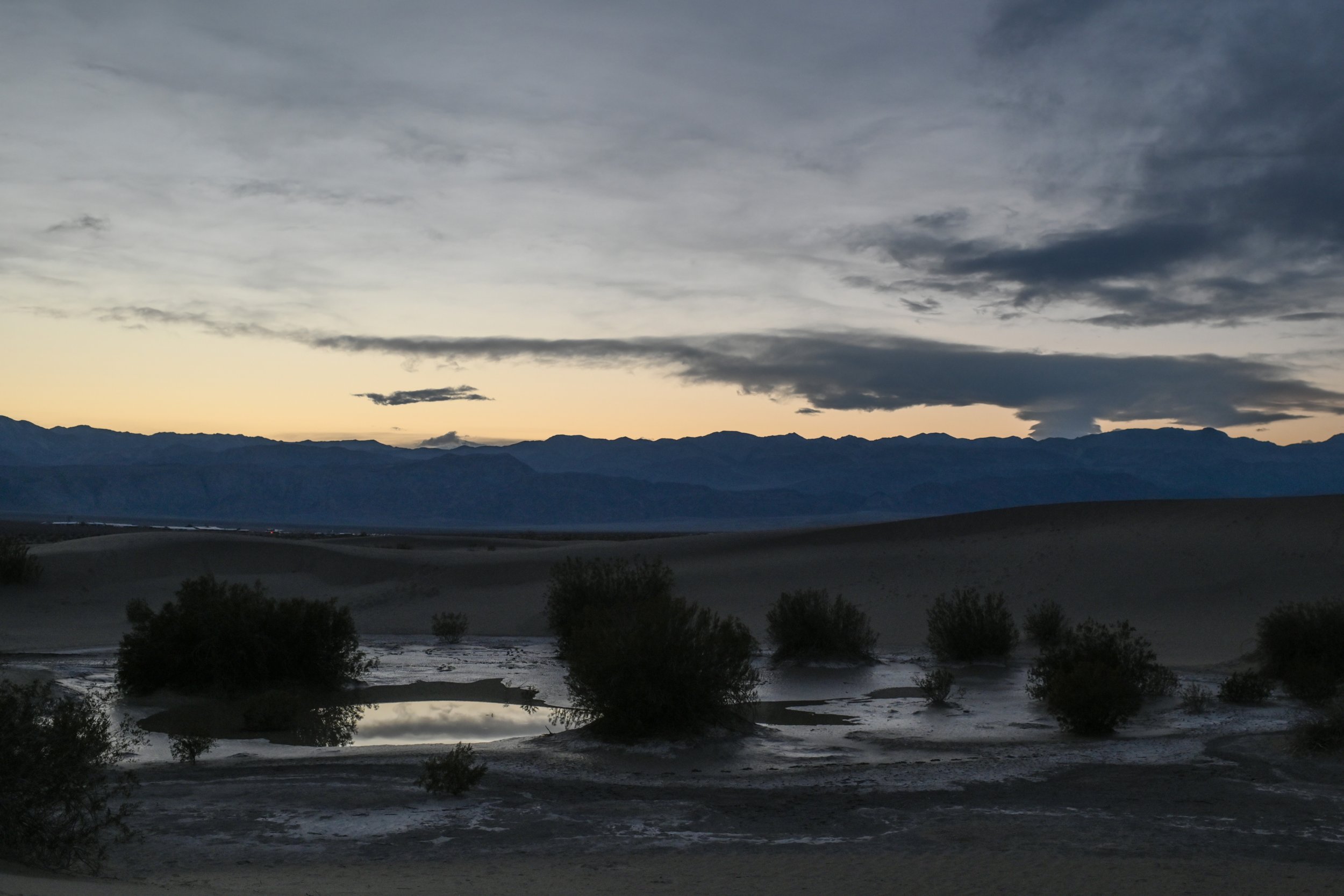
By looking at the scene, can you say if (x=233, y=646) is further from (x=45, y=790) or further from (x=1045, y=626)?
(x=1045, y=626)

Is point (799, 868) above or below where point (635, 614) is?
below

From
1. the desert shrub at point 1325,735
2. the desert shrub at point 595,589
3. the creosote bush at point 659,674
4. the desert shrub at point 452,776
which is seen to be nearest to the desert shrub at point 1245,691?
the desert shrub at point 1325,735

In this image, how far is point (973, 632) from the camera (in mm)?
20875

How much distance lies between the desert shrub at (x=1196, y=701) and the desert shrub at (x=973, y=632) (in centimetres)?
508

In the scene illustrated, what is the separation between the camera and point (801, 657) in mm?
21375

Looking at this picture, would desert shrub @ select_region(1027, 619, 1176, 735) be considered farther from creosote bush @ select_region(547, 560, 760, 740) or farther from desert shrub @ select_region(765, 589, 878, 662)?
desert shrub @ select_region(765, 589, 878, 662)

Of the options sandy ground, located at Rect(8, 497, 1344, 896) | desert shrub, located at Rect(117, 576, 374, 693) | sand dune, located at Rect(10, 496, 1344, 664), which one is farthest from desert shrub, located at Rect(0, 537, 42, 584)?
sandy ground, located at Rect(8, 497, 1344, 896)

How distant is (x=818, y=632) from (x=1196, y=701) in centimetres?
769

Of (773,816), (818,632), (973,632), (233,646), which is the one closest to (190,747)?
(233,646)

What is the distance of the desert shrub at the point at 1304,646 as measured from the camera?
1622 centimetres

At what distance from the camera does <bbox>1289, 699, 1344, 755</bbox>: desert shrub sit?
11.6m

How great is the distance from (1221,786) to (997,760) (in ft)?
7.46

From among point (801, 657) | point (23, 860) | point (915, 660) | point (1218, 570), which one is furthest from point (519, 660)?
point (1218, 570)

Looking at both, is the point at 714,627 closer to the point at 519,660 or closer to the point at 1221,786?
the point at 1221,786
